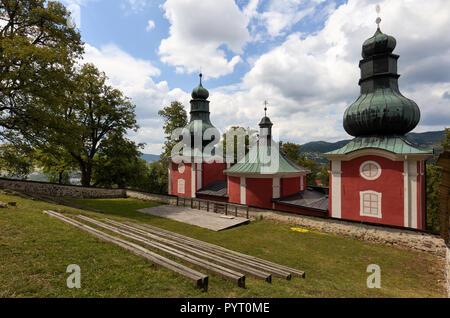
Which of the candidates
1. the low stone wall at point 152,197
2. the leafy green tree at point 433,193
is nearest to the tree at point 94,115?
the low stone wall at point 152,197

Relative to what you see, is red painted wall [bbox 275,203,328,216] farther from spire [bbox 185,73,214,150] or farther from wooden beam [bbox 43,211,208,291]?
spire [bbox 185,73,214,150]

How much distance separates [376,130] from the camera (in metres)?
12.5

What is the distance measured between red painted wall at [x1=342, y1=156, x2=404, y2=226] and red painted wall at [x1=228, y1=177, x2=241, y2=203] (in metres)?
7.15

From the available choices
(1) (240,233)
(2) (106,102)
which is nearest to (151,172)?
(2) (106,102)

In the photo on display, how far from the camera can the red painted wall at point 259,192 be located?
49.8 feet

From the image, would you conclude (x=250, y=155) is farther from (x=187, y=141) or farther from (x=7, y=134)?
(x=7, y=134)

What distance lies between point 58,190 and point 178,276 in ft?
64.9

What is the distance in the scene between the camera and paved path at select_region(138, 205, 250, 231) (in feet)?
42.3

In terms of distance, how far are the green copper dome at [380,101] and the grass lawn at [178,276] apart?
6846 millimetres

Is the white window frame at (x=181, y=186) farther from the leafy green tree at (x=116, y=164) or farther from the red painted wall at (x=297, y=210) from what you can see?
the red painted wall at (x=297, y=210)

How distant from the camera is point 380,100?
1220 cm

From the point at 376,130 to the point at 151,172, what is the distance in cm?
3415

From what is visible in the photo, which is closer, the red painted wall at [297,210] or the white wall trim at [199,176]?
the red painted wall at [297,210]

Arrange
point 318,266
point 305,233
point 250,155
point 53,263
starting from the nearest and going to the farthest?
point 53,263, point 318,266, point 305,233, point 250,155
